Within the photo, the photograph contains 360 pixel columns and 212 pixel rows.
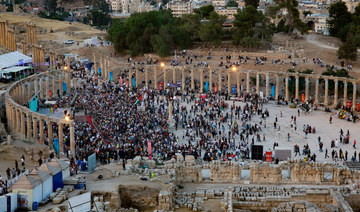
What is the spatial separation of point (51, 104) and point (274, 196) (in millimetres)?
Result: 31982

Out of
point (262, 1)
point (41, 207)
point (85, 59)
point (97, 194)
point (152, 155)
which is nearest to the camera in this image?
point (41, 207)

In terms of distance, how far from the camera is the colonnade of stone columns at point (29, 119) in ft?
147

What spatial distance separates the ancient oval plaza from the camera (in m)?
32.2

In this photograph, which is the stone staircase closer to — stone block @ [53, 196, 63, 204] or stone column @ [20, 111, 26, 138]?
stone block @ [53, 196, 63, 204]

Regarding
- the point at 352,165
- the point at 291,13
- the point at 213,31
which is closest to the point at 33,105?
the point at 352,165

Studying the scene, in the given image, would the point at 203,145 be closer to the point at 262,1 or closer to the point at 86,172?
the point at 86,172

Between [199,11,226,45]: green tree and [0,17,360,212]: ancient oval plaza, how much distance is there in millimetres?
5537

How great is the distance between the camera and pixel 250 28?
291 feet

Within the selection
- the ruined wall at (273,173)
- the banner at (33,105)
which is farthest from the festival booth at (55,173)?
the banner at (33,105)

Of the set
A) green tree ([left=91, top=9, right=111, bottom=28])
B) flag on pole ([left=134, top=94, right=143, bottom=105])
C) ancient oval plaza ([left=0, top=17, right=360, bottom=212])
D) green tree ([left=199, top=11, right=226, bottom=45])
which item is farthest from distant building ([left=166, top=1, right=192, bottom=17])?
flag on pole ([left=134, top=94, right=143, bottom=105])

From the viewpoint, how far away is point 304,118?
192 ft

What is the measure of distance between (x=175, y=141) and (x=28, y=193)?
70.4 feet

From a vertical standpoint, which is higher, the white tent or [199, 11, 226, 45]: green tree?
[199, 11, 226, 45]: green tree

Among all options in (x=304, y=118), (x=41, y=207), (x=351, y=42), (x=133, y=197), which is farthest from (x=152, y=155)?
(x=351, y=42)
